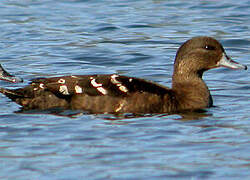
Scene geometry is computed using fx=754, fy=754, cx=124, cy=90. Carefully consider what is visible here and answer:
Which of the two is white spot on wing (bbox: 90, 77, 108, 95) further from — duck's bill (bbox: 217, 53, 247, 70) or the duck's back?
duck's bill (bbox: 217, 53, 247, 70)

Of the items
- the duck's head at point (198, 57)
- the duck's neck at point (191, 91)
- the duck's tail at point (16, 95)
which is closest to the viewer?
the duck's tail at point (16, 95)

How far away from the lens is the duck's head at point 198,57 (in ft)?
34.5

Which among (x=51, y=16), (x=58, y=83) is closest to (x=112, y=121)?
(x=58, y=83)

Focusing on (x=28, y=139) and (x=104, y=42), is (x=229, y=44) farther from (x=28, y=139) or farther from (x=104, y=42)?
(x=28, y=139)

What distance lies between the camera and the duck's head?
34.5 feet

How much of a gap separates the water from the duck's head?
1.90 ft

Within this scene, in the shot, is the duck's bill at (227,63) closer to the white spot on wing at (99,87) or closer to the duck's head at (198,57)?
the duck's head at (198,57)

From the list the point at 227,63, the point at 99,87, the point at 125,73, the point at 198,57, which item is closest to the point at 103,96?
the point at 99,87

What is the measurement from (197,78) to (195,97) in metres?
0.41

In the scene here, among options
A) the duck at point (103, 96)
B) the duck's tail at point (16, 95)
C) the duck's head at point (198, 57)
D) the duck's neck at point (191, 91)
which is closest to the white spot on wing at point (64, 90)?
the duck at point (103, 96)

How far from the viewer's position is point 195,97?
33.8ft

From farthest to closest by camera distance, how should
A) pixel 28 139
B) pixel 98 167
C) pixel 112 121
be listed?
pixel 112 121, pixel 28 139, pixel 98 167

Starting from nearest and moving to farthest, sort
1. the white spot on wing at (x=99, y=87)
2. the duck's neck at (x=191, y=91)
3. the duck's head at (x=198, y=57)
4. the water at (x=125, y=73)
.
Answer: the water at (x=125, y=73), the white spot on wing at (x=99, y=87), the duck's neck at (x=191, y=91), the duck's head at (x=198, y=57)

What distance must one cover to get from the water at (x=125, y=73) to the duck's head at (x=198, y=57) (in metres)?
0.58
